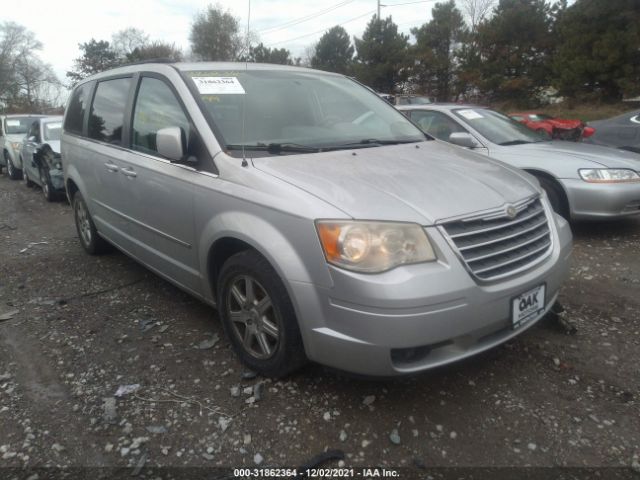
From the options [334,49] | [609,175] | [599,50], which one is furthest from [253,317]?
[334,49]

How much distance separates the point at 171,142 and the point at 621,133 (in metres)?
7.03

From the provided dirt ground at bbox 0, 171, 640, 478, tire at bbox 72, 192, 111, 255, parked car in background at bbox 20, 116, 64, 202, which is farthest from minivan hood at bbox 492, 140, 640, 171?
parked car in background at bbox 20, 116, 64, 202

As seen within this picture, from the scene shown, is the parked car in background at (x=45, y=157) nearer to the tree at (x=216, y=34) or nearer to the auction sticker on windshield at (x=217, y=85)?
the auction sticker on windshield at (x=217, y=85)

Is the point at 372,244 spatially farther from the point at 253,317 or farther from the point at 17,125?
the point at 17,125

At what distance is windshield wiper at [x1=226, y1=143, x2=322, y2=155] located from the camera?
2.74 m

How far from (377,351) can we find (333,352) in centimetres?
22

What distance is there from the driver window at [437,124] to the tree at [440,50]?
28.7m

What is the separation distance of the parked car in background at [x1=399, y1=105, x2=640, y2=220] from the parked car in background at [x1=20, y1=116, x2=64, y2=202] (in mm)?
6221

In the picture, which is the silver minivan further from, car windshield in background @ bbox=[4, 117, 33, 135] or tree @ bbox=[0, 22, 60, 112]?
tree @ bbox=[0, 22, 60, 112]

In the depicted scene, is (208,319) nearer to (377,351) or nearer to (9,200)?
(377,351)

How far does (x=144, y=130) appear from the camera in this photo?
345cm

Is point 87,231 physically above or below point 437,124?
below

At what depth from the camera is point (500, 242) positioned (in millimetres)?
2338

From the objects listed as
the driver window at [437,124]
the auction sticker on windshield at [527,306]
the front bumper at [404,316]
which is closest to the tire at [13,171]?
the driver window at [437,124]
